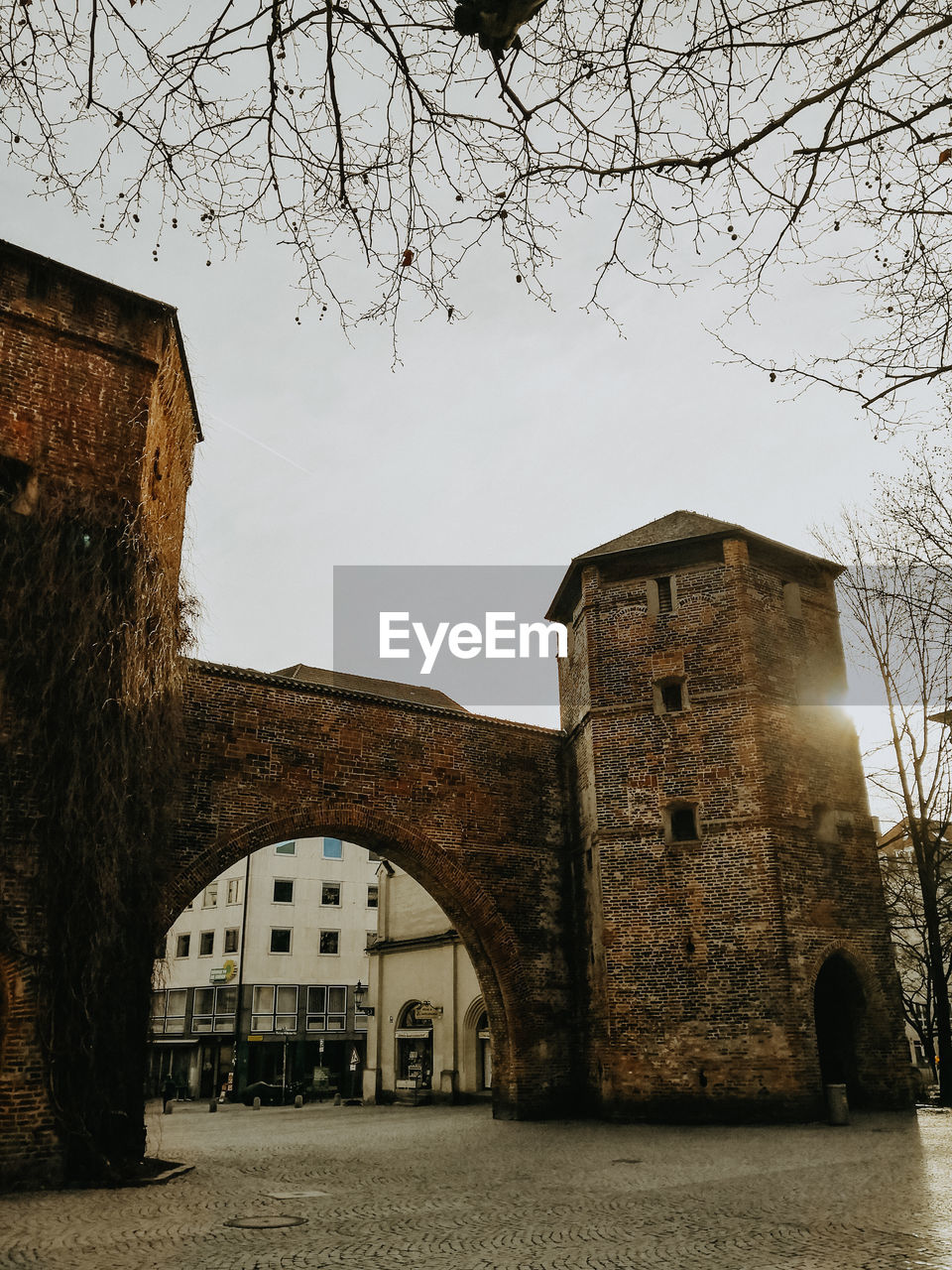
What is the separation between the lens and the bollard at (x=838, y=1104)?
592 inches

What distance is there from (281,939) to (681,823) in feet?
87.9

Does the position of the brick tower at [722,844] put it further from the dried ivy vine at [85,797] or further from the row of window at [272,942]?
the row of window at [272,942]

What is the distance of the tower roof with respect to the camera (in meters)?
19.1

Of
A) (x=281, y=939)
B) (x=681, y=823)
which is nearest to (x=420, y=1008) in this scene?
(x=681, y=823)

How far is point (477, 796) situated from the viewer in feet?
59.7

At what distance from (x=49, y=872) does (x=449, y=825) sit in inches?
304

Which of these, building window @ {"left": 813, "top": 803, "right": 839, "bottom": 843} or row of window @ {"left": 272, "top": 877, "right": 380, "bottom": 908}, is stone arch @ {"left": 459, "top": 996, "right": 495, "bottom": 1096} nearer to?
building window @ {"left": 813, "top": 803, "right": 839, "bottom": 843}

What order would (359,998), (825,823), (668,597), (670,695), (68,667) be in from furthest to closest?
(359,998)
(668,597)
(670,695)
(825,823)
(68,667)

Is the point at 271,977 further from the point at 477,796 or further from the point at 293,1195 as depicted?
the point at 293,1195

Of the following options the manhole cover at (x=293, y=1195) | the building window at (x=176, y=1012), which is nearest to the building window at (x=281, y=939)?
the building window at (x=176, y=1012)

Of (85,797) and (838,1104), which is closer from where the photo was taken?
(85,797)

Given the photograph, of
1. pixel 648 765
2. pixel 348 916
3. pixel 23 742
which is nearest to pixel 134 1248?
pixel 23 742

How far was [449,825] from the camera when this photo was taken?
17.6m

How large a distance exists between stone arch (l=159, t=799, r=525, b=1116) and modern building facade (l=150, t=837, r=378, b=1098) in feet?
69.7
